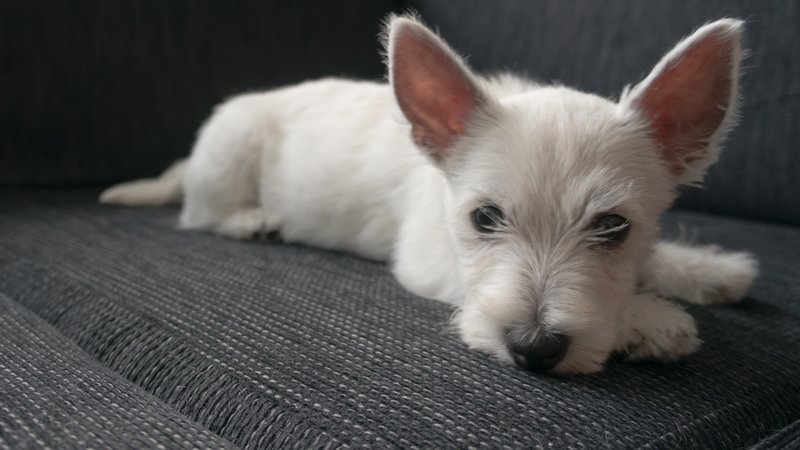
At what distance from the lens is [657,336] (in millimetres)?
1362

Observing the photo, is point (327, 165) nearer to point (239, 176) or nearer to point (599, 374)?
point (239, 176)

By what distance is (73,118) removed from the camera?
2873 millimetres

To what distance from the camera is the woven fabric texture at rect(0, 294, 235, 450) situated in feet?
3.41

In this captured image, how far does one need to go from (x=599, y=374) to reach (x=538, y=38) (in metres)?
2.06

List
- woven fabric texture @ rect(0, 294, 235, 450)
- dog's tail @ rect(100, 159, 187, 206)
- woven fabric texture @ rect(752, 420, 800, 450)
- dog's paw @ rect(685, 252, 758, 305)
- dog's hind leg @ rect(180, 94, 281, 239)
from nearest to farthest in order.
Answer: woven fabric texture @ rect(0, 294, 235, 450) < woven fabric texture @ rect(752, 420, 800, 450) < dog's paw @ rect(685, 252, 758, 305) < dog's hind leg @ rect(180, 94, 281, 239) < dog's tail @ rect(100, 159, 187, 206)

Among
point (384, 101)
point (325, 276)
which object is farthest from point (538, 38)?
point (325, 276)

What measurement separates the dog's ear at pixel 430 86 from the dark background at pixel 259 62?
129 cm

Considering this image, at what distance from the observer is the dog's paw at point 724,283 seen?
174 centimetres

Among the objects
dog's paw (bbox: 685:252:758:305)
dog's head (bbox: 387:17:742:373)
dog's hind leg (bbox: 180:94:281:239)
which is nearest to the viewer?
dog's head (bbox: 387:17:742:373)

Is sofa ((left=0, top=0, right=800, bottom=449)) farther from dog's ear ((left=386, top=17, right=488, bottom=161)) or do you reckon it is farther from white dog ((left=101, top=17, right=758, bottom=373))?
dog's ear ((left=386, top=17, right=488, bottom=161))

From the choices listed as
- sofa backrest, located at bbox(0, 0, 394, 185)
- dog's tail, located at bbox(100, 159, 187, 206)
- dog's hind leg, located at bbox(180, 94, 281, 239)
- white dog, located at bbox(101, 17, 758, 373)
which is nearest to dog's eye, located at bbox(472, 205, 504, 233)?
white dog, located at bbox(101, 17, 758, 373)

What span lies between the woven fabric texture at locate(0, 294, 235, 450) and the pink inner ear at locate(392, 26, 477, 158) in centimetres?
90

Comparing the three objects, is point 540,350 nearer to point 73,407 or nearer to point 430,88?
point 430,88

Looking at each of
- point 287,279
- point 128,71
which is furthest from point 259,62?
point 287,279
